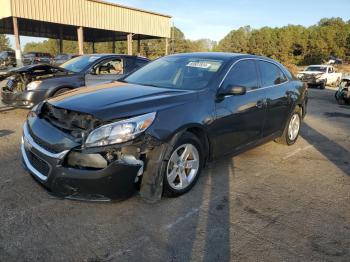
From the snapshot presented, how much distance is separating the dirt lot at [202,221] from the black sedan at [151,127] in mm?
270

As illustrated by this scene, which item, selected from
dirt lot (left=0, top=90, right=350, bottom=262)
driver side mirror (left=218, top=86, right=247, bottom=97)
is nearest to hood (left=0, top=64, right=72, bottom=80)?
dirt lot (left=0, top=90, right=350, bottom=262)

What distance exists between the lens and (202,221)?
3377 mm

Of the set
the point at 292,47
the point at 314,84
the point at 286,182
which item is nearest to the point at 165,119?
the point at 286,182

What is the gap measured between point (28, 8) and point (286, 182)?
1002 inches

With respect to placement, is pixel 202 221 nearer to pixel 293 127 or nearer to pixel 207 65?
pixel 207 65

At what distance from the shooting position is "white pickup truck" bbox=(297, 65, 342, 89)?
23.5m

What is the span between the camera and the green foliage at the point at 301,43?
5656 cm

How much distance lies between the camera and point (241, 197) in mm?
3975

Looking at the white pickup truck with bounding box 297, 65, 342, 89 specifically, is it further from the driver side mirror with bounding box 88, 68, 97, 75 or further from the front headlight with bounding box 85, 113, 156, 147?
the front headlight with bounding box 85, 113, 156, 147

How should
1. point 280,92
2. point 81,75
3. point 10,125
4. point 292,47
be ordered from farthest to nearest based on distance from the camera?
1. point 292,47
2. point 81,75
3. point 10,125
4. point 280,92

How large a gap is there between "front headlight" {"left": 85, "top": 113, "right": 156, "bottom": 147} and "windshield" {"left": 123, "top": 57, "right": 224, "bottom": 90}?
1129mm

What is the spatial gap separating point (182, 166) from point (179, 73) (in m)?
1.46

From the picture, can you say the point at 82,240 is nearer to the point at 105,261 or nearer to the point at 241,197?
the point at 105,261

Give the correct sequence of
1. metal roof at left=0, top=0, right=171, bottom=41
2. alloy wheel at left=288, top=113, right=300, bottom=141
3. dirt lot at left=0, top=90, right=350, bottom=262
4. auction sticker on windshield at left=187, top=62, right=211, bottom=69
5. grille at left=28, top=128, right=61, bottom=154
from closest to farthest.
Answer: dirt lot at left=0, top=90, right=350, bottom=262, grille at left=28, top=128, right=61, bottom=154, auction sticker on windshield at left=187, top=62, right=211, bottom=69, alloy wheel at left=288, top=113, right=300, bottom=141, metal roof at left=0, top=0, right=171, bottom=41
